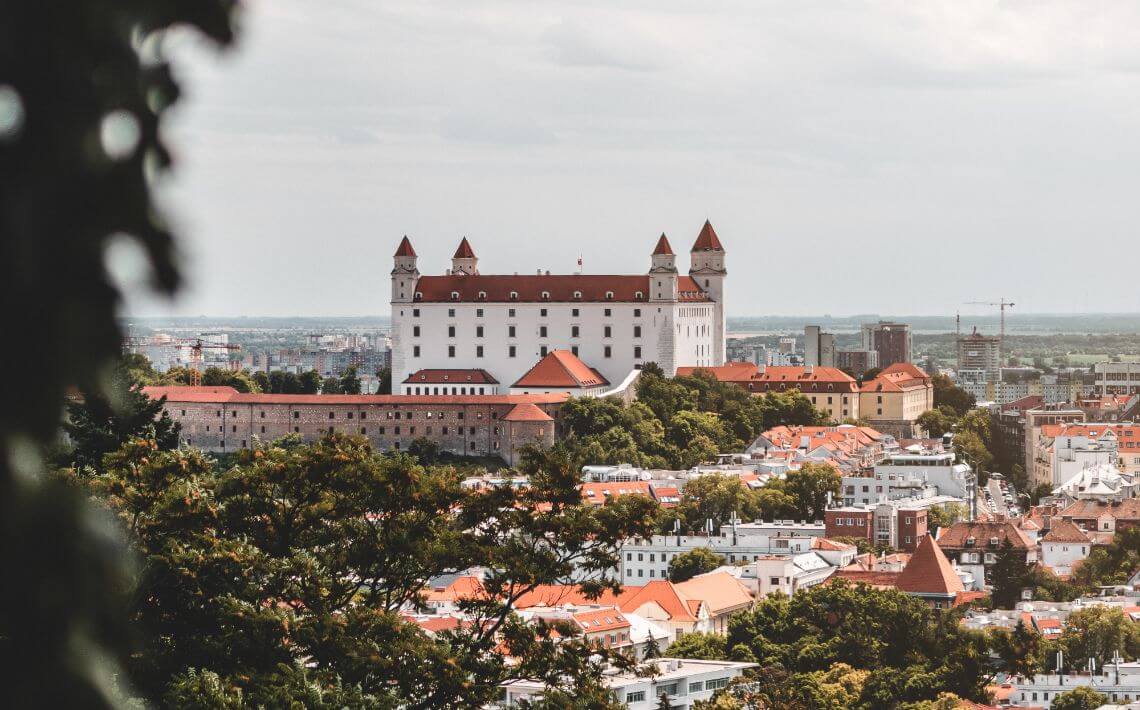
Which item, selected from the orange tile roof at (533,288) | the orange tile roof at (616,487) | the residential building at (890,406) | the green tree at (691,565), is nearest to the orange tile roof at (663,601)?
the green tree at (691,565)

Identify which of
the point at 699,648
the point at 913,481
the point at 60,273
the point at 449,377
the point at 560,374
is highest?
the point at 60,273

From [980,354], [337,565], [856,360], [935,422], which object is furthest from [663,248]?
[980,354]

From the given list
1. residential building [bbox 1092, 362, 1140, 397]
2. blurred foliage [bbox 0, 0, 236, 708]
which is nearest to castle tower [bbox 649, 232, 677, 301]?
blurred foliage [bbox 0, 0, 236, 708]

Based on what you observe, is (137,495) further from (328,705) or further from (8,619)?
(8,619)

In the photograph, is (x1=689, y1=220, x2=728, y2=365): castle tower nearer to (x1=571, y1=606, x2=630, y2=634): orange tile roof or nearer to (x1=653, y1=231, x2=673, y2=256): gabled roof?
(x1=653, y1=231, x2=673, y2=256): gabled roof

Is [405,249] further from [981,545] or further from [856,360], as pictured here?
[856,360]

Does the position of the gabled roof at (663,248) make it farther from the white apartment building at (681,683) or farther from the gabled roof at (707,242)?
the white apartment building at (681,683)

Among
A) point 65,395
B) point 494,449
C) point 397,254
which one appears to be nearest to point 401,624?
point 65,395

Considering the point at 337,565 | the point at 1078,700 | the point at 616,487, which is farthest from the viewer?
the point at 616,487
